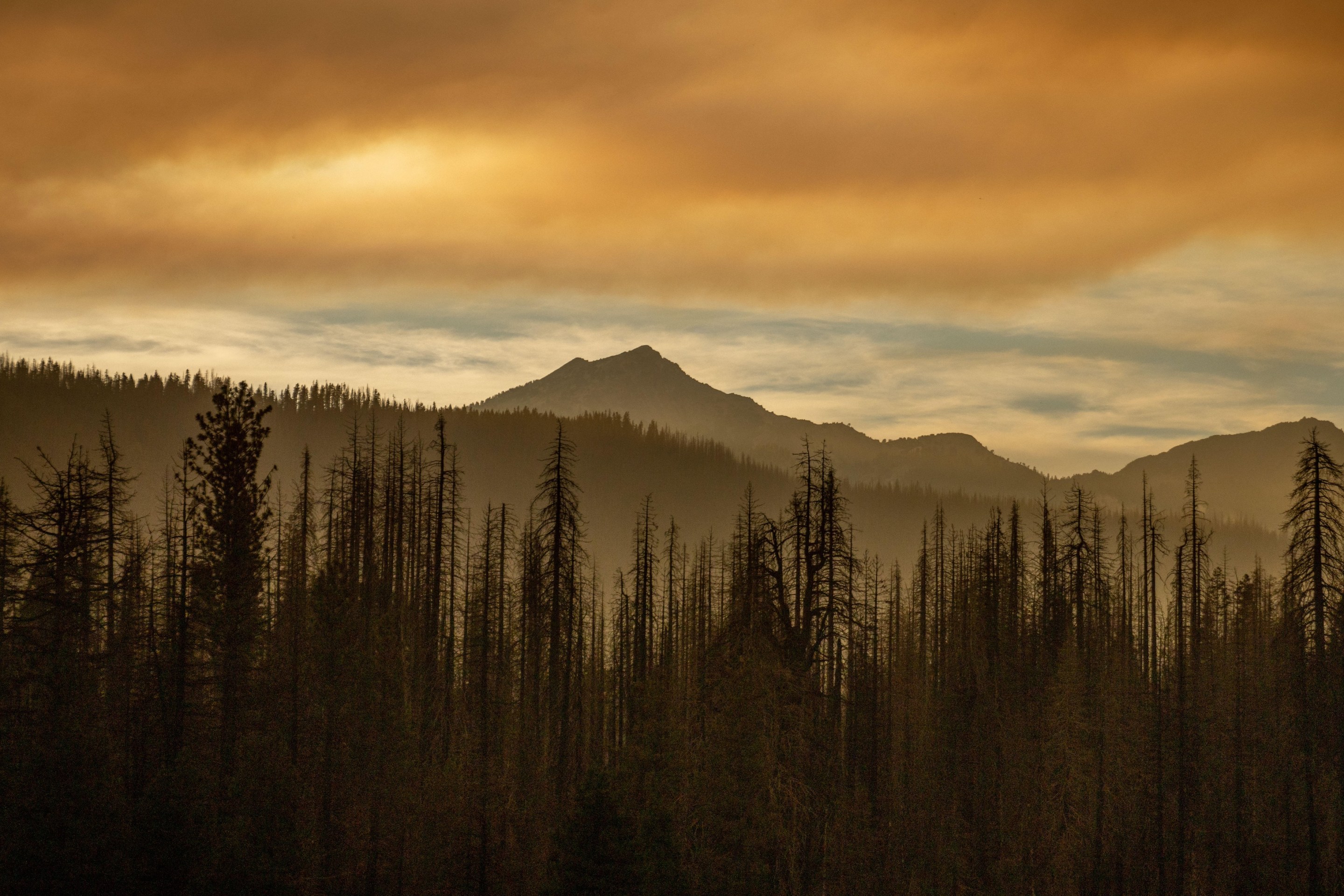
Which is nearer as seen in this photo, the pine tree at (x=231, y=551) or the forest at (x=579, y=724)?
the forest at (x=579, y=724)

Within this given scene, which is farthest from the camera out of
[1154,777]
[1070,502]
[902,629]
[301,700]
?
[902,629]

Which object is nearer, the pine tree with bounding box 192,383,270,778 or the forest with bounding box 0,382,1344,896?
the forest with bounding box 0,382,1344,896

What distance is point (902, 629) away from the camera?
343ft

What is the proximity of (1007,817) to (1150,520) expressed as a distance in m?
16.5

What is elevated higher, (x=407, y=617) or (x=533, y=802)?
(x=407, y=617)

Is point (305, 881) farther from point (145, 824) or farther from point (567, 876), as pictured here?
point (567, 876)

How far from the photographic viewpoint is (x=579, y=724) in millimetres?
Result: 57281

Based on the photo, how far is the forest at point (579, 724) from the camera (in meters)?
32.9

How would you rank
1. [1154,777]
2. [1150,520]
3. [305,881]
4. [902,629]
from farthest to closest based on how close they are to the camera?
[902,629] → [1150,520] → [1154,777] → [305,881]

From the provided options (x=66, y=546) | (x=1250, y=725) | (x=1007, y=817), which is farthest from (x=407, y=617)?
(x=1250, y=725)

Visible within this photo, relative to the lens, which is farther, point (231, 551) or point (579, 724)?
point (579, 724)

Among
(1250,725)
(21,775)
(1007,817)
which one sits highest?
(21,775)

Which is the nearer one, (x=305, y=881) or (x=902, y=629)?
Result: (x=305, y=881)

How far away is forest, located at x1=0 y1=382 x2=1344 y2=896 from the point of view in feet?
108
